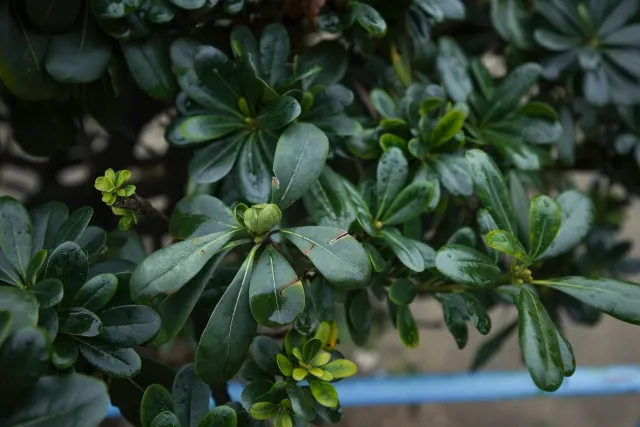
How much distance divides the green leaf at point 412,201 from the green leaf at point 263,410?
0.21m

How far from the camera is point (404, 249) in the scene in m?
0.57

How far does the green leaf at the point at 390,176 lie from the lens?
618 millimetres

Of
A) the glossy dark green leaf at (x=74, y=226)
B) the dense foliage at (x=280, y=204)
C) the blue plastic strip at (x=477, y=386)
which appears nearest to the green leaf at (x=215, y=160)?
the dense foliage at (x=280, y=204)

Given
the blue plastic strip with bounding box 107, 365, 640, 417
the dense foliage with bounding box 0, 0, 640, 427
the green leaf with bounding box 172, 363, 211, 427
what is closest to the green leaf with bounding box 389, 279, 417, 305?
the dense foliage with bounding box 0, 0, 640, 427

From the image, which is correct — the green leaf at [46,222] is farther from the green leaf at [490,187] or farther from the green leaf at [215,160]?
the green leaf at [490,187]

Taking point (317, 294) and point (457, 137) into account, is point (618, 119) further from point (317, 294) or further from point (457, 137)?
point (317, 294)

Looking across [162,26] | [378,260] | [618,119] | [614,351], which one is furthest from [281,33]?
[614,351]

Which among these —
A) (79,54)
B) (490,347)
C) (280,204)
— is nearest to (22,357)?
(280,204)

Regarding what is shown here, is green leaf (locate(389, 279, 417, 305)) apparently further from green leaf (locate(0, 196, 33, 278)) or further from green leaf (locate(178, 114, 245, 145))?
green leaf (locate(0, 196, 33, 278))

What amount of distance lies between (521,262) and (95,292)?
412 millimetres

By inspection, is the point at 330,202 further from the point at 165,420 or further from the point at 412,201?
the point at 165,420

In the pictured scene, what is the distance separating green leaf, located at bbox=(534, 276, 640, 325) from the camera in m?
0.54

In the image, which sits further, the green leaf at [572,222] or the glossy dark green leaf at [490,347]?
the glossy dark green leaf at [490,347]

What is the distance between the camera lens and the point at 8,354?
42 centimetres
